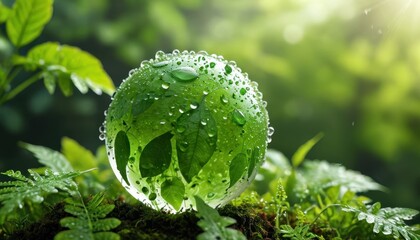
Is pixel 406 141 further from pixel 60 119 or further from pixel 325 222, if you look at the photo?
pixel 60 119

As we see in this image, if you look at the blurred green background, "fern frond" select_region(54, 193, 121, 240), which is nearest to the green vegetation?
"fern frond" select_region(54, 193, 121, 240)

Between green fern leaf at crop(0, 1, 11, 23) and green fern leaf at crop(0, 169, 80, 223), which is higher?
green fern leaf at crop(0, 1, 11, 23)

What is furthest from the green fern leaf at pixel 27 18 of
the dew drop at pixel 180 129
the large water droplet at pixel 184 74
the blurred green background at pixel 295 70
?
the blurred green background at pixel 295 70

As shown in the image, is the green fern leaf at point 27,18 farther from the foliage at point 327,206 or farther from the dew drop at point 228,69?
the foliage at point 327,206

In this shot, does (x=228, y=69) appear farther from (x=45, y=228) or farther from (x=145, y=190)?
(x=45, y=228)

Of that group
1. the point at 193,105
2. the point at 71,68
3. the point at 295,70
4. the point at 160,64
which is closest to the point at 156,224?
the point at 193,105

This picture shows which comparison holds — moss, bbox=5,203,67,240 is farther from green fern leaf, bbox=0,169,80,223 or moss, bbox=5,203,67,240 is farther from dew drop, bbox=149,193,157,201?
dew drop, bbox=149,193,157,201
